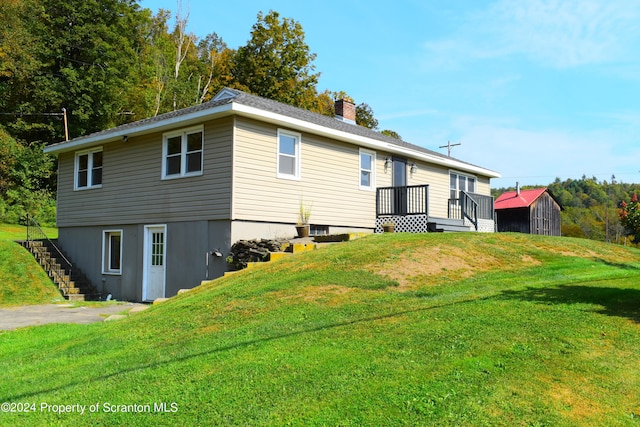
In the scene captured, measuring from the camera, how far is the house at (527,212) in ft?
105

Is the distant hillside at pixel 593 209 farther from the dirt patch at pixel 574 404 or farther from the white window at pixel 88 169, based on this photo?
the dirt patch at pixel 574 404

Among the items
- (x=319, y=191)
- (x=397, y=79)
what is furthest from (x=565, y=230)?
(x=319, y=191)

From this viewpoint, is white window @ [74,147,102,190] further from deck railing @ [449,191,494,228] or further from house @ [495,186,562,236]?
house @ [495,186,562,236]

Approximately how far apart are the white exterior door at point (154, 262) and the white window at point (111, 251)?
1.73 m

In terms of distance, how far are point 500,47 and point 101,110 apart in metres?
26.1

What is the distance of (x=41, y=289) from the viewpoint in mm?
15172

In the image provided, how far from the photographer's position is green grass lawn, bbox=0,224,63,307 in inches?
557

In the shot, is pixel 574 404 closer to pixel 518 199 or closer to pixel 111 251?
pixel 111 251

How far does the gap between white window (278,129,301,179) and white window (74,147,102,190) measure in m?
6.63

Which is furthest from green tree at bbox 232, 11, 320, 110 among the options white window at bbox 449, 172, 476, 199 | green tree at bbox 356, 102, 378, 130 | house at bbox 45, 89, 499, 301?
house at bbox 45, 89, 499, 301

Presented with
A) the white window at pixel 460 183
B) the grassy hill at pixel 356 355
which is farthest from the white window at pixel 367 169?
the grassy hill at pixel 356 355

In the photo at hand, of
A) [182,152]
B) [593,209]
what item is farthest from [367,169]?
[593,209]

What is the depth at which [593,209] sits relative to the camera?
237 feet

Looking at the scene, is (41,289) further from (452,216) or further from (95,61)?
(95,61)
